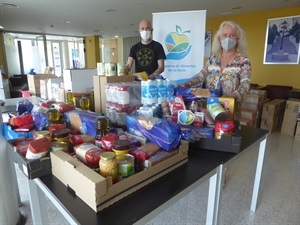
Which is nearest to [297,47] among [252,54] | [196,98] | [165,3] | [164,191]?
[252,54]

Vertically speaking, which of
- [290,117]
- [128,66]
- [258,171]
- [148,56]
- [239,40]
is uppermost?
[239,40]

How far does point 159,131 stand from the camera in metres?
0.86

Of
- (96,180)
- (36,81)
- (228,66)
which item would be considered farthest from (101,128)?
(36,81)

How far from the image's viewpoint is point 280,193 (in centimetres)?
192

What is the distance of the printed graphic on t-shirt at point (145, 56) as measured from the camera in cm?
225

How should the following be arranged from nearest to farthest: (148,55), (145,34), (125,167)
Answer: (125,167), (145,34), (148,55)

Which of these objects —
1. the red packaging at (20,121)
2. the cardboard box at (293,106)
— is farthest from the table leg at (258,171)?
the cardboard box at (293,106)

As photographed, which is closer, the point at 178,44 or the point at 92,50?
the point at 178,44

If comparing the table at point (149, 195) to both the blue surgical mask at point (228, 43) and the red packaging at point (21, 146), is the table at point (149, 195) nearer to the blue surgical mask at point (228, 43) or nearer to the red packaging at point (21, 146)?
the red packaging at point (21, 146)

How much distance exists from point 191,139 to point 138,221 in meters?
0.51

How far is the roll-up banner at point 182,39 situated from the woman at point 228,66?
3.41 ft

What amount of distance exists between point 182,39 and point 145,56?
88 cm

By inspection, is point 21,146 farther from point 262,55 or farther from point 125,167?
point 262,55

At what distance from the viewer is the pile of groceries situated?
77 cm
